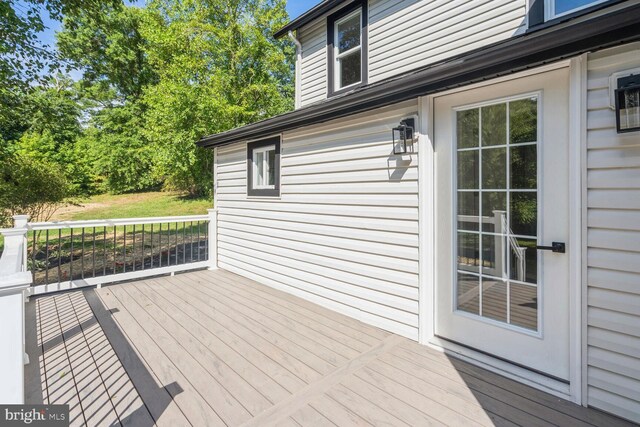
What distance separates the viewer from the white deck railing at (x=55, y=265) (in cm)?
125

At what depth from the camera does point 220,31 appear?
37.0 feet

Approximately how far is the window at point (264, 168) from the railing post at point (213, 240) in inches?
45.6

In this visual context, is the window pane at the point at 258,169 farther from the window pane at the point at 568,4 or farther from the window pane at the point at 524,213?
the window pane at the point at 568,4

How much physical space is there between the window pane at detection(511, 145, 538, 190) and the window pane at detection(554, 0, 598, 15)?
200cm

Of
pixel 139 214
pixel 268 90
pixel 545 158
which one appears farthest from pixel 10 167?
pixel 545 158

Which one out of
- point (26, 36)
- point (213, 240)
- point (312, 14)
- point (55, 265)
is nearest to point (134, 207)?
point (55, 265)

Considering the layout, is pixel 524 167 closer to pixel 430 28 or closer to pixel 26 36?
pixel 430 28

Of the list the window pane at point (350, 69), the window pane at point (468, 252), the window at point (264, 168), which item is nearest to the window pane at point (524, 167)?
the window pane at point (468, 252)

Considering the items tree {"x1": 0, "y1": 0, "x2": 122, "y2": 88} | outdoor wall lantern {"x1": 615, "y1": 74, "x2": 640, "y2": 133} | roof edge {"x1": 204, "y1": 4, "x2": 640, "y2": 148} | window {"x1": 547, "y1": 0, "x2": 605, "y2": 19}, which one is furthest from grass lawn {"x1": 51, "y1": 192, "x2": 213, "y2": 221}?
outdoor wall lantern {"x1": 615, "y1": 74, "x2": 640, "y2": 133}

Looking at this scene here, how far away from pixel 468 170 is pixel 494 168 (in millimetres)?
203

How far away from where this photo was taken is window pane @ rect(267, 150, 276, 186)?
4.67 meters

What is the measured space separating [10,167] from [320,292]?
6.59 metres

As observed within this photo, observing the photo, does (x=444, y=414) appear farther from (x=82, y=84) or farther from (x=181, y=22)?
(x=82, y=84)

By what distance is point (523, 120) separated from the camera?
88.7 inches
